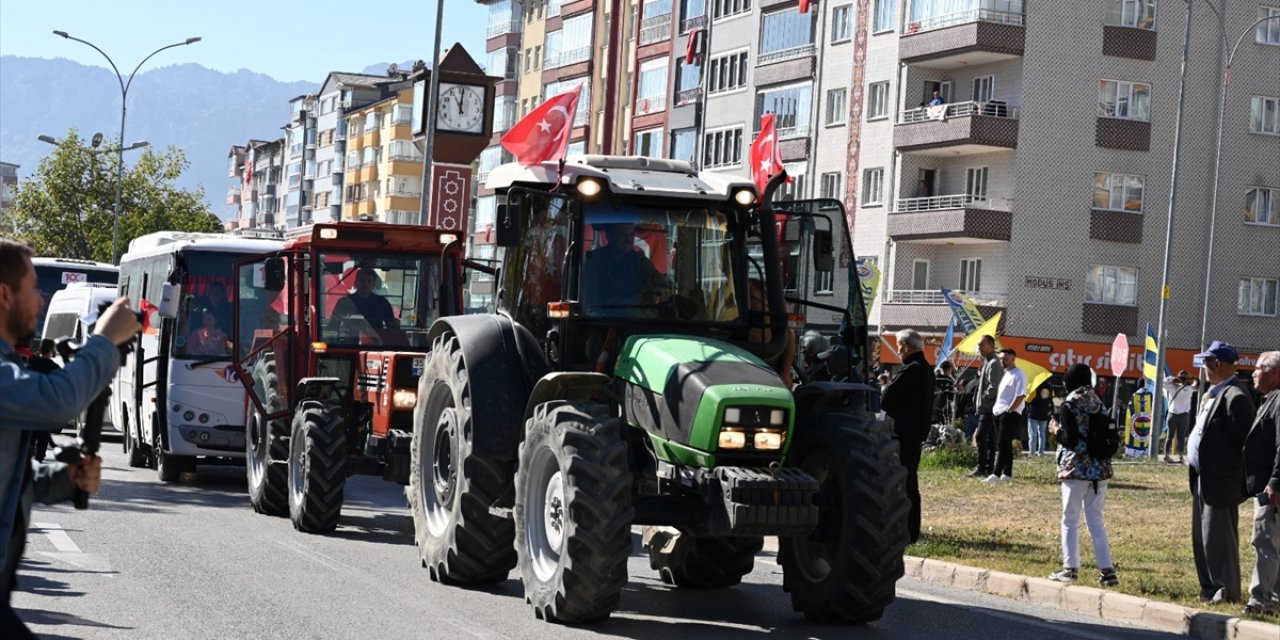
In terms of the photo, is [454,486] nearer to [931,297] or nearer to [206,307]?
[206,307]

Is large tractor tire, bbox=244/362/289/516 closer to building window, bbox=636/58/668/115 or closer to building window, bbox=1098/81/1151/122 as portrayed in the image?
building window, bbox=1098/81/1151/122

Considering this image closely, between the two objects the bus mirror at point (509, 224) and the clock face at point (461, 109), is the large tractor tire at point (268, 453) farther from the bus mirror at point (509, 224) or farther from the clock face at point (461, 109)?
the clock face at point (461, 109)

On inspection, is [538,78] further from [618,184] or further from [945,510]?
[618,184]

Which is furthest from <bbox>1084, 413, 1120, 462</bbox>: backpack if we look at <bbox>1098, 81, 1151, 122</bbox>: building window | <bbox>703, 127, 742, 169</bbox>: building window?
<bbox>703, 127, 742, 169</bbox>: building window

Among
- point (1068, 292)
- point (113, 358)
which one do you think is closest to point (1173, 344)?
point (1068, 292)

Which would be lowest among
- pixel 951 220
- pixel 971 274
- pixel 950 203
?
A: pixel 971 274

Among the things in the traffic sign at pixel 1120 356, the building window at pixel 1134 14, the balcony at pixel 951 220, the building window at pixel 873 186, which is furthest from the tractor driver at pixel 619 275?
the building window at pixel 873 186

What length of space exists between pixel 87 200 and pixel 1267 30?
172 feet

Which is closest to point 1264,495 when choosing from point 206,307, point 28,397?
point 28,397

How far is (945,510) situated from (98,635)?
12907 millimetres

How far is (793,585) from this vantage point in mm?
12469

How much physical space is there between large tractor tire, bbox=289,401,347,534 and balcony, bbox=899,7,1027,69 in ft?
143

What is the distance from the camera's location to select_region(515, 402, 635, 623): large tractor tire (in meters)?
11.2

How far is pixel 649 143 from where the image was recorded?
261ft
